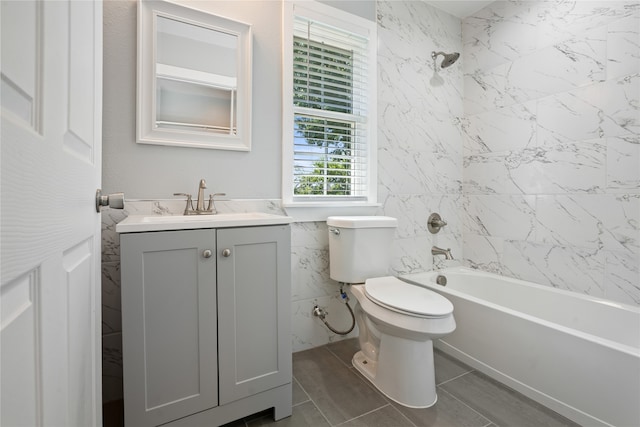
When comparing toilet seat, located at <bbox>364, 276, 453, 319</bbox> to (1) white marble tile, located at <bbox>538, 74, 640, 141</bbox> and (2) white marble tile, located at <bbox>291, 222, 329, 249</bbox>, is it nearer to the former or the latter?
(2) white marble tile, located at <bbox>291, 222, 329, 249</bbox>

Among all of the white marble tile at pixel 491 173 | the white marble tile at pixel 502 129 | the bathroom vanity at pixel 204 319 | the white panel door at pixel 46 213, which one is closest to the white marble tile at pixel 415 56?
the white marble tile at pixel 502 129

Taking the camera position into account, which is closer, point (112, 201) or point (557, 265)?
point (112, 201)

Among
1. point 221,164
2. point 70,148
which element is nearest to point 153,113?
point 221,164

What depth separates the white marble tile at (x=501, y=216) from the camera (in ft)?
7.34

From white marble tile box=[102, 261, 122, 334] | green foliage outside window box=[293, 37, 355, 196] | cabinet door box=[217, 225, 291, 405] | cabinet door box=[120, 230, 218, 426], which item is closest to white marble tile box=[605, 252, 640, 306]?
green foliage outside window box=[293, 37, 355, 196]

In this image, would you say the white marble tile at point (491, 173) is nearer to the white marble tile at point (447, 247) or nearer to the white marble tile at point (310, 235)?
the white marble tile at point (447, 247)

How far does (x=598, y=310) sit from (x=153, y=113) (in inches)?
111

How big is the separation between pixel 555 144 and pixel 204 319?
2.46 metres

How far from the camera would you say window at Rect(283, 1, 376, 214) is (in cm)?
195

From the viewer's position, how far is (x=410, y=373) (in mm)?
1518

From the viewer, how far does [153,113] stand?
5.10 feet

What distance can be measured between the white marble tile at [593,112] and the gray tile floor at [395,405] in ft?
5.45

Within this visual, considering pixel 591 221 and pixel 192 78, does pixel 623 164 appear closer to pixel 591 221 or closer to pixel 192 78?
pixel 591 221

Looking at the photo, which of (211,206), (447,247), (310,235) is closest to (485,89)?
(447,247)
